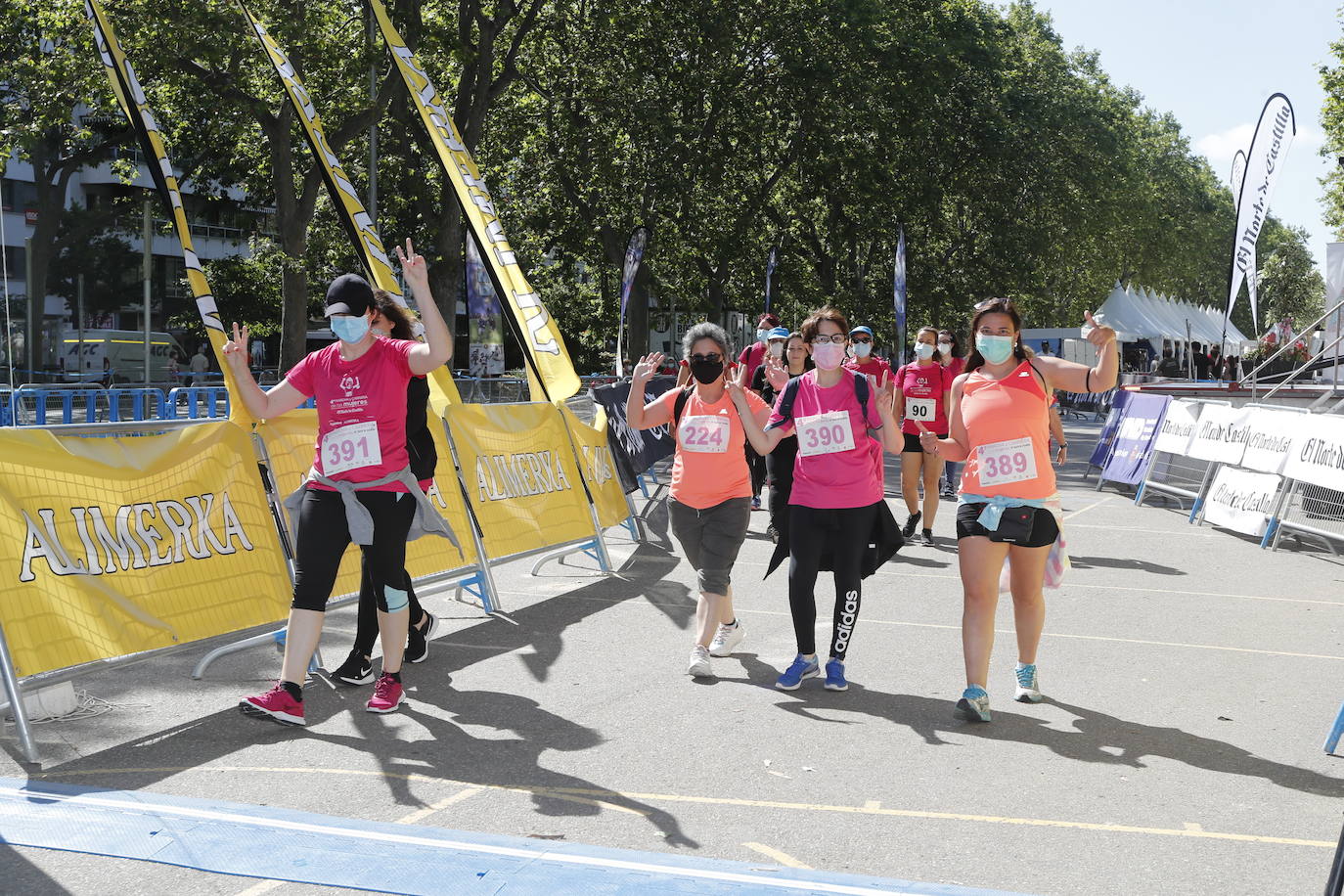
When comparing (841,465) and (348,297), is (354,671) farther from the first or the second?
(841,465)

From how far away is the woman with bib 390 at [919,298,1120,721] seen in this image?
6043 mm

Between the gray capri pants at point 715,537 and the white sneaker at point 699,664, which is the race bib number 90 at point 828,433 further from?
the white sneaker at point 699,664

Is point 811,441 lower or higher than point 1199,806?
higher

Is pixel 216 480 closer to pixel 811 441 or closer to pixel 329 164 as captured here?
pixel 811 441

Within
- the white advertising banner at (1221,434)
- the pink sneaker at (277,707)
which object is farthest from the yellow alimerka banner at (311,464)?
the white advertising banner at (1221,434)

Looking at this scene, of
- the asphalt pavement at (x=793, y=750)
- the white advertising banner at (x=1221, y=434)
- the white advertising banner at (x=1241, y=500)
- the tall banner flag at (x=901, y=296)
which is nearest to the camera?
the asphalt pavement at (x=793, y=750)

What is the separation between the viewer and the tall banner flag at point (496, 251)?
10797 millimetres

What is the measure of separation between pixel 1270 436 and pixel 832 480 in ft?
28.2

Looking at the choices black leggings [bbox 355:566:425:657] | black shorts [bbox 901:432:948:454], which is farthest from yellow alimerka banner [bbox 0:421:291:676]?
black shorts [bbox 901:432:948:454]

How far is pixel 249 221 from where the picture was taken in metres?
40.8

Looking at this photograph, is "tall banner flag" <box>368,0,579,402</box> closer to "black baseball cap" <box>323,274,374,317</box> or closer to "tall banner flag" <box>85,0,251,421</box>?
"tall banner flag" <box>85,0,251,421</box>

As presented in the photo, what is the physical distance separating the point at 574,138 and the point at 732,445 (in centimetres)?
2583

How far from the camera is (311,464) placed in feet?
24.1

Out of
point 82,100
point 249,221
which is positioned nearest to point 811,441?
point 82,100
